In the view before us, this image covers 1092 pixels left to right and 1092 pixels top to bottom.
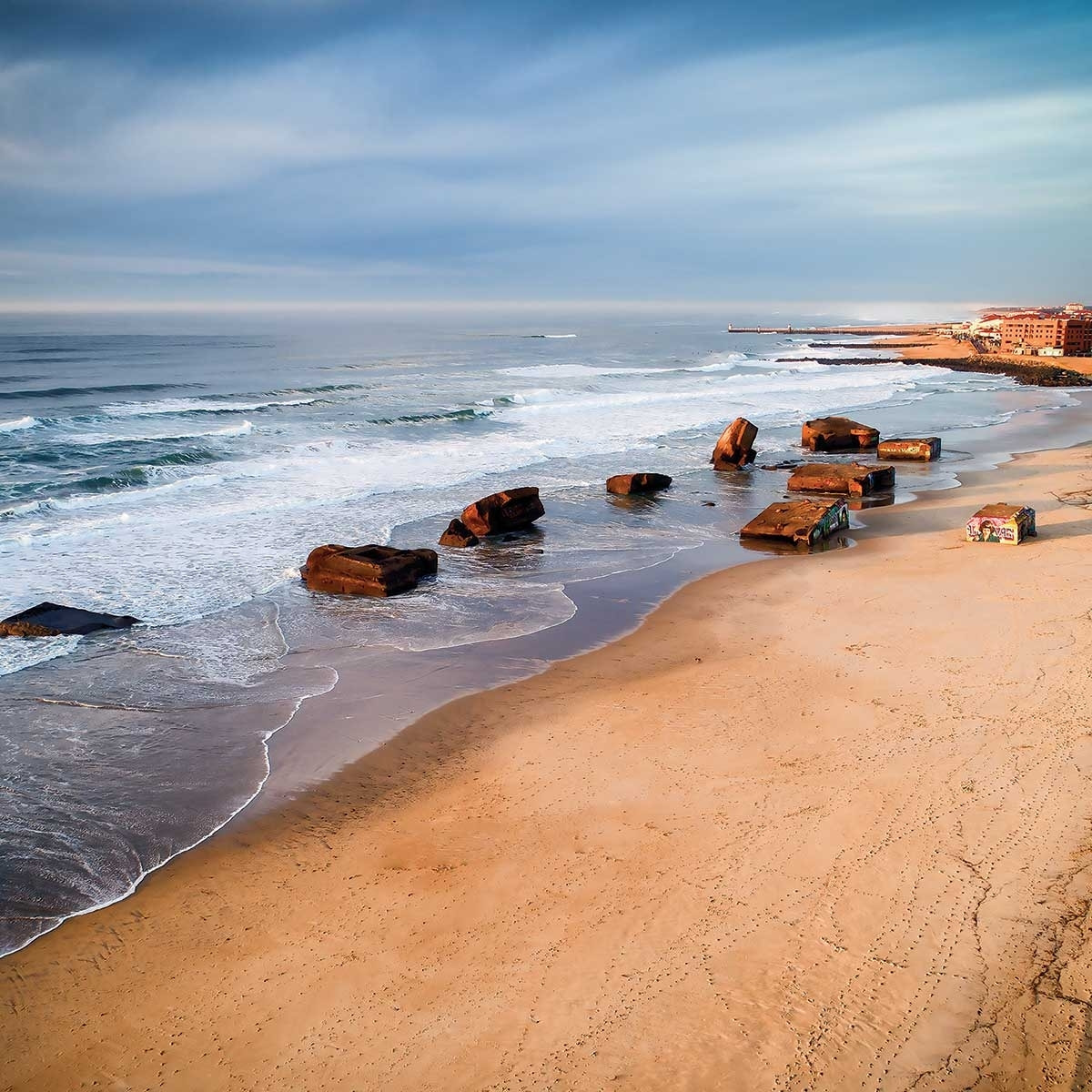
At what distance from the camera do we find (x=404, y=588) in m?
16.2

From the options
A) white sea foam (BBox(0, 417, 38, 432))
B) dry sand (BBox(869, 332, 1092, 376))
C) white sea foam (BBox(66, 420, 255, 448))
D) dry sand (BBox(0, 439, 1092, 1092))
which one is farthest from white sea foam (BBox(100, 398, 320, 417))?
dry sand (BBox(869, 332, 1092, 376))

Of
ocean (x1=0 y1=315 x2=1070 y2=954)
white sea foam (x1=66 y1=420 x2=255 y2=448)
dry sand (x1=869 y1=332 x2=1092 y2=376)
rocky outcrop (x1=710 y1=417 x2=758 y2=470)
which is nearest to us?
ocean (x1=0 y1=315 x2=1070 y2=954)

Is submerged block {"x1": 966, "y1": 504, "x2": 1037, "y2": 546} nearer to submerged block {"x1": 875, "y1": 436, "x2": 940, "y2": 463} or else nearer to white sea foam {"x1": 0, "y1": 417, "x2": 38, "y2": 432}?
submerged block {"x1": 875, "y1": 436, "x2": 940, "y2": 463}

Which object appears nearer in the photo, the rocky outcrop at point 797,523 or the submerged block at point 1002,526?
the submerged block at point 1002,526

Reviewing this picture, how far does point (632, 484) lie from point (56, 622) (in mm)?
14841

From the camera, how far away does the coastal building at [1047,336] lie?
3187 inches

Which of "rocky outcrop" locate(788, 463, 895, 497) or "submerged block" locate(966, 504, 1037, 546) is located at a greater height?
"rocky outcrop" locate(788, 463, 895, 497)

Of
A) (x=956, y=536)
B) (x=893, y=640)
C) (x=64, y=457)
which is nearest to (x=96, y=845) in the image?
(x=893, y=640)

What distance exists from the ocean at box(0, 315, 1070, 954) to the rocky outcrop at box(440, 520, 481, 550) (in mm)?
403

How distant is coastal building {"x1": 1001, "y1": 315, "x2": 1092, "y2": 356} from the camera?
80938 mm

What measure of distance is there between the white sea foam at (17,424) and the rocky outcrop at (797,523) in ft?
94.7

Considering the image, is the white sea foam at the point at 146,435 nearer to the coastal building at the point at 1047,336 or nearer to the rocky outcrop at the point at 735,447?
the rocky outcrop at the point at 735,447

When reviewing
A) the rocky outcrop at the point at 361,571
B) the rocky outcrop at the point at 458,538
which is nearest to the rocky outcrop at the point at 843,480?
the rocky outcrop at the point at 458,538

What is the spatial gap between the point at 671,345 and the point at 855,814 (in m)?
111
